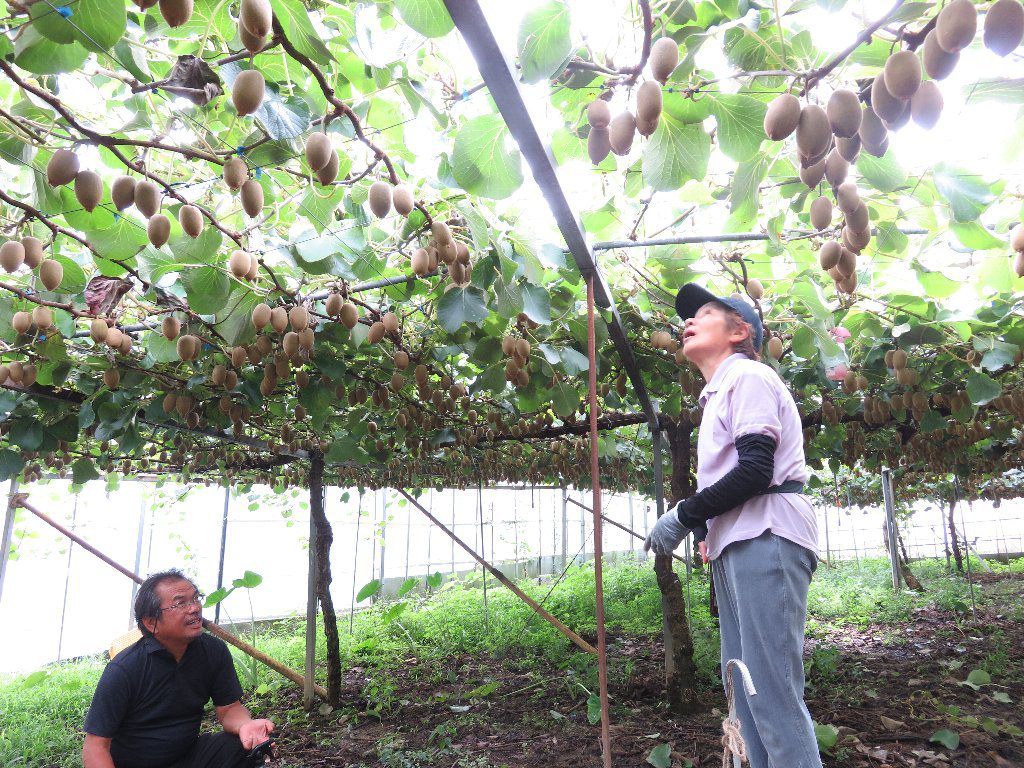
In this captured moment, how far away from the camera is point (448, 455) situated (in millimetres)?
6020

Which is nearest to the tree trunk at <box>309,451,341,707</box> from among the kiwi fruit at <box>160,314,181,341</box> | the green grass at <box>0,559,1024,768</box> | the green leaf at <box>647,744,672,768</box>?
the green grass at <box>0,559,1024,768</box>

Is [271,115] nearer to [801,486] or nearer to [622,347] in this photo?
[801,486]

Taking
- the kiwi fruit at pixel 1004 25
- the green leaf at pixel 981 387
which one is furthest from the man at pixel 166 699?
the green leaf at pixel 981 387

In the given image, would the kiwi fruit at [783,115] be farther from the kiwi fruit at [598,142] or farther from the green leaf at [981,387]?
the green leaf at [981,387]

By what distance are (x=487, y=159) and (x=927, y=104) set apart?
83 cm

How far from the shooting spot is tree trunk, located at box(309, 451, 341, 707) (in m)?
4.42

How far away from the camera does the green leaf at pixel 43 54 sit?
1053mm

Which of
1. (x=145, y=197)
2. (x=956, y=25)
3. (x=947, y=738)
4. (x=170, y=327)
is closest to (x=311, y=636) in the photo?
(x=170, y=327)

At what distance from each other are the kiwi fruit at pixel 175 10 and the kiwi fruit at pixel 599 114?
2.03ft

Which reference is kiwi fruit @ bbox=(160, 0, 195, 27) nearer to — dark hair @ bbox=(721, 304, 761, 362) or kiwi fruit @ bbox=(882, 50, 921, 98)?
kiwi fruit @ bbox=(882, 50, 921, 98)

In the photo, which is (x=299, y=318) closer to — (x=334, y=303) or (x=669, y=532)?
(x=334, y=303)

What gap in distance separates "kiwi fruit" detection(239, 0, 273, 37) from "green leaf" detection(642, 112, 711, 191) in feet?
2.40

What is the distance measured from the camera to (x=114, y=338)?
2.09 metres

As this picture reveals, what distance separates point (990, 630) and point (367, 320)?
6671 millimetres
